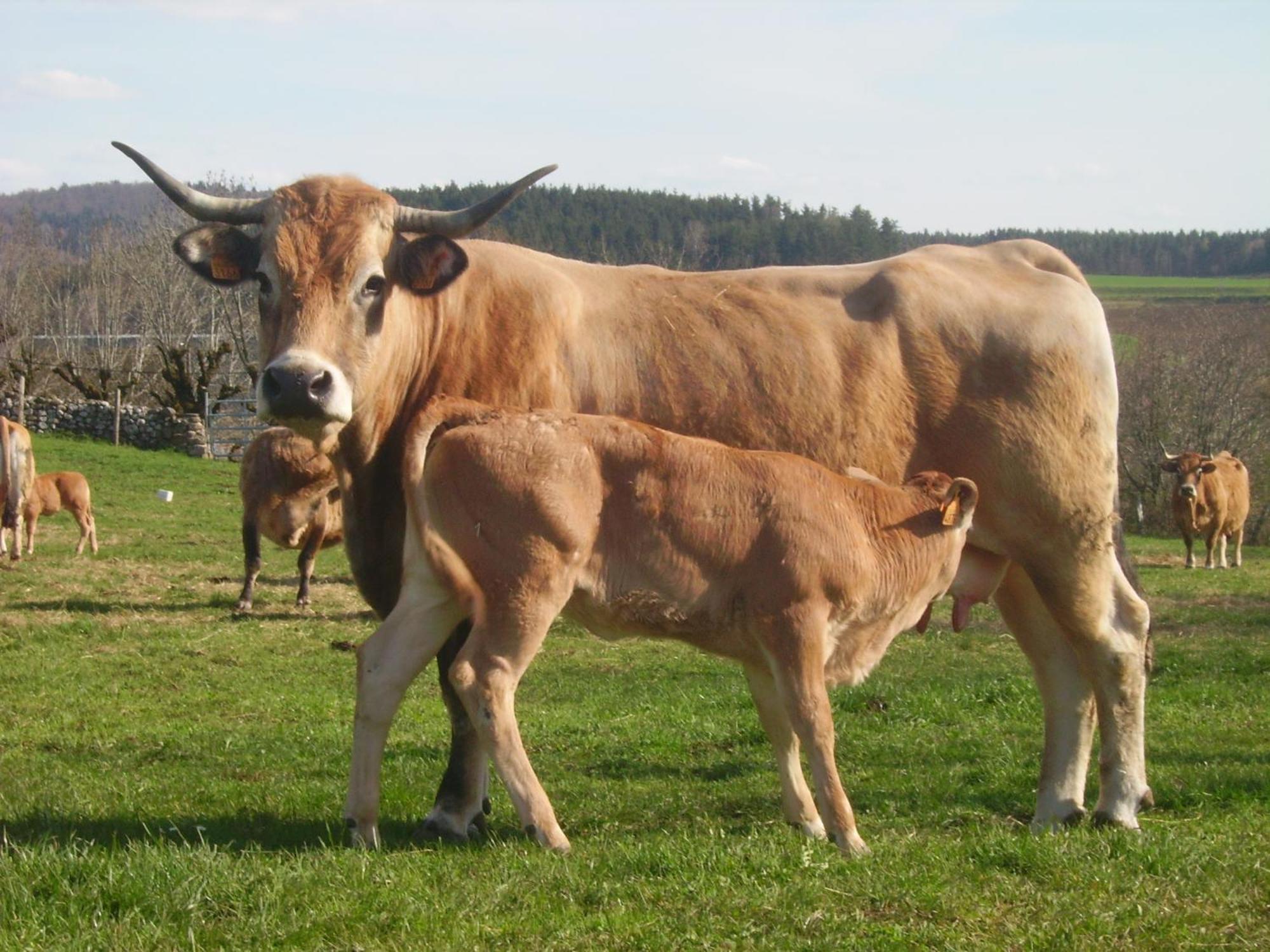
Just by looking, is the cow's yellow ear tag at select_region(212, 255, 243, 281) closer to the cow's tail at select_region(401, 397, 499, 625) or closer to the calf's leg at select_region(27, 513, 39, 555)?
the cow's tail at select_region(401, 397, 499, 625)

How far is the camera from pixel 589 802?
7.82 metres

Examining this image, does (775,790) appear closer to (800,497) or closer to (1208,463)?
(800,497)

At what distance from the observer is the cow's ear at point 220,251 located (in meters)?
7.15

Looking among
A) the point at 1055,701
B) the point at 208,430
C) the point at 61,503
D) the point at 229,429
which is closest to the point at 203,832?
the point at 1055,701

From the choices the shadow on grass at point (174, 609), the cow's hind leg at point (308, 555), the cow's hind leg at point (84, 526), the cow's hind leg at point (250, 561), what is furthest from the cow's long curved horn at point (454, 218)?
the cow's hind leg at point (84, 526)

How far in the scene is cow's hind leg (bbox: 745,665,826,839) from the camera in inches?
268

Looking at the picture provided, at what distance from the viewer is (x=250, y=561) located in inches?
738

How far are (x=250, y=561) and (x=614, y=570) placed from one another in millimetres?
13330

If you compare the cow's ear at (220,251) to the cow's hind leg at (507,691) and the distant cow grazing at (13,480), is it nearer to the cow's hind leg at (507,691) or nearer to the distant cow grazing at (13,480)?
the cow's hind leg at (507,691)

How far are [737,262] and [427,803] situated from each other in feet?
194

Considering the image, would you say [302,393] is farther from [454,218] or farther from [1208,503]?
[1208,503]

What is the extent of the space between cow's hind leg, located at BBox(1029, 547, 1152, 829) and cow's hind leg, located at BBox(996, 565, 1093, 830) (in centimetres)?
15

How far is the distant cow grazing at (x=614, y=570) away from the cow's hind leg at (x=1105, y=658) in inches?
50.3

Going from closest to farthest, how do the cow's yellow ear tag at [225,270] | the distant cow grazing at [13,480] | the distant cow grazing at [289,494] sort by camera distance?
the cow's yellow ear tag at [225,270], the distant cow grazing at [289,494], the distant cow grazing at [13,480]
